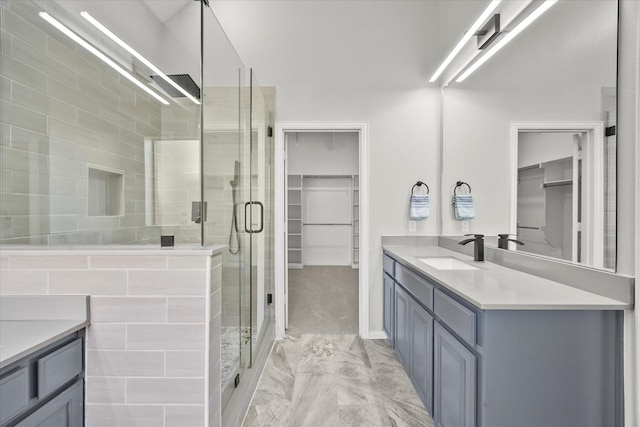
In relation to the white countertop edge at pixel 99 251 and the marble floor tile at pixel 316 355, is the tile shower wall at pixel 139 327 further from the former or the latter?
the marble floor tile at pixel 316 355

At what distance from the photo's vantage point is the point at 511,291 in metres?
1.32

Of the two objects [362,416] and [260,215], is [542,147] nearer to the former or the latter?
[362,416]

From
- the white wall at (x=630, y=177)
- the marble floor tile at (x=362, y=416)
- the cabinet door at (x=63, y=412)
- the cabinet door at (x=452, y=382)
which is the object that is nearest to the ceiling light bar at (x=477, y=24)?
the white wall at (x=630, y=177)

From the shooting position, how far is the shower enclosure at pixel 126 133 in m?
1.40

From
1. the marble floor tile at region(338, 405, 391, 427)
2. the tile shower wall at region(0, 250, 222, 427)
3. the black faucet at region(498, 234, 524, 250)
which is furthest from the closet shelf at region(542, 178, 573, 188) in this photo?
the tile shower wall at region(0, 250, 222, 427)

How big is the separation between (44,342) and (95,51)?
153 centimetres

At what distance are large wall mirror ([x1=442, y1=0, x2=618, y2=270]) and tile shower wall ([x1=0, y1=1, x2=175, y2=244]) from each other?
200cm

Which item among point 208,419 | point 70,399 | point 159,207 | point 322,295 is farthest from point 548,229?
point 322,295

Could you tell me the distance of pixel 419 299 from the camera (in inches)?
73.3

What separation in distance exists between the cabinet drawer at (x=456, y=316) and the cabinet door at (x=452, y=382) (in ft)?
0.17

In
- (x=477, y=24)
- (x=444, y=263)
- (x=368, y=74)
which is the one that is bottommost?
(x=444, y=263)

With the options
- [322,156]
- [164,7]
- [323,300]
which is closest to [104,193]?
[164,7]

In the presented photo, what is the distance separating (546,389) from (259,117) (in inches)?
97.1

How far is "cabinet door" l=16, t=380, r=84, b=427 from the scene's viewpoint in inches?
38.0
